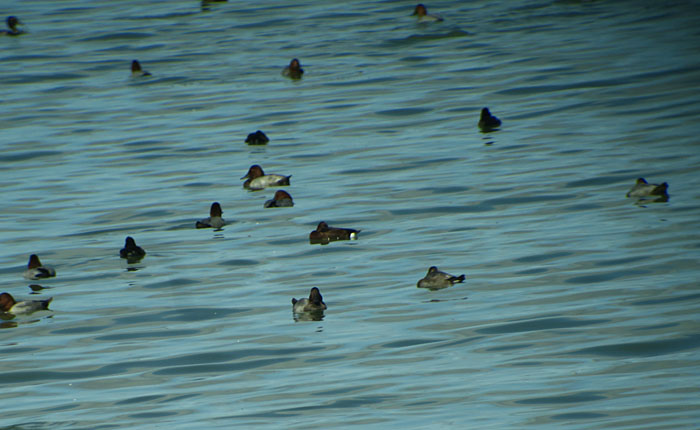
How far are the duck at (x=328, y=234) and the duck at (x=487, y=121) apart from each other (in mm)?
9434

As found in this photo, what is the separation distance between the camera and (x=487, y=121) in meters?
27.4

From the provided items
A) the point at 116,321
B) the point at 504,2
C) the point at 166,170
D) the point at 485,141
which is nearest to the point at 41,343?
the point at 116,321

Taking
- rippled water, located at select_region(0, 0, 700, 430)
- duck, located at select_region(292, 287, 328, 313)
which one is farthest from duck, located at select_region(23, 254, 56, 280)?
duck, located at select_region(292, 287, 328, 313)

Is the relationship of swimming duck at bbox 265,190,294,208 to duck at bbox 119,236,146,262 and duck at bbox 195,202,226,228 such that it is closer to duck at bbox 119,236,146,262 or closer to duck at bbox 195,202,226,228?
duck at bbox 195,202,226,228

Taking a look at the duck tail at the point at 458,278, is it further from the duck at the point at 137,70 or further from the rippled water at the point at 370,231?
the duck at the point at 137,70

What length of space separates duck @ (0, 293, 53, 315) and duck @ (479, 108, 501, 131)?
1379cm

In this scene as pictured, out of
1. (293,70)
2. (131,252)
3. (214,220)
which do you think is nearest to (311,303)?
(131,252)

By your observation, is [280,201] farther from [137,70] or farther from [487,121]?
[137,70]

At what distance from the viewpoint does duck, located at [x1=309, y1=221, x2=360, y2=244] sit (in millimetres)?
18422

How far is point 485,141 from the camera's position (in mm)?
26562

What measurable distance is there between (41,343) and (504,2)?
119 ft

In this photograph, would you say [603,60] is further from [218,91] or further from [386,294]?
[386,294]

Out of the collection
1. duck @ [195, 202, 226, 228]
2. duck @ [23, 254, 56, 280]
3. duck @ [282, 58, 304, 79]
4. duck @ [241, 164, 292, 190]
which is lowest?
duck @ [23, 254, 56, 280]

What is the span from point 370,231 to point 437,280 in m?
4.36
